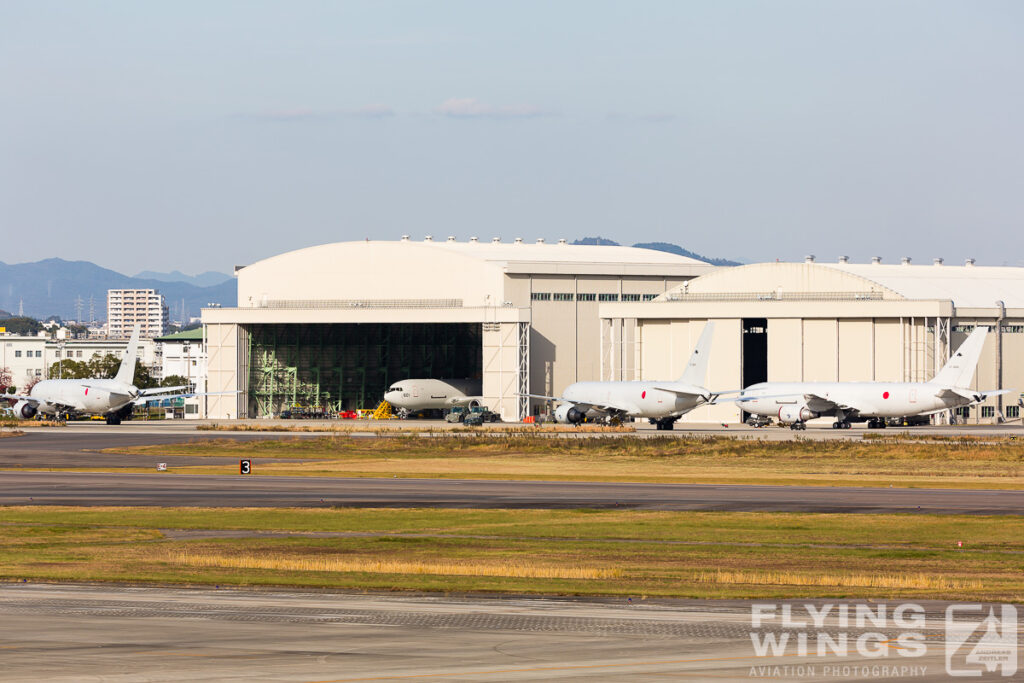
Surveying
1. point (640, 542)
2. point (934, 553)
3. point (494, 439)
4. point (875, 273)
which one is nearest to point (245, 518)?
point (640, 542)

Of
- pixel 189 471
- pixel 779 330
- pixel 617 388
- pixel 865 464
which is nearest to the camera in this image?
pixel 189 471

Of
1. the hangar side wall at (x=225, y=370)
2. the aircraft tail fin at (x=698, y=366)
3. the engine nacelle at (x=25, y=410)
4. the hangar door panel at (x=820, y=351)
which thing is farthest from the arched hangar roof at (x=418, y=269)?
the aircraft tail fin at (x=698, y=366)

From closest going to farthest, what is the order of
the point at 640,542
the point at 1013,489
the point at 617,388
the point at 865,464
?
the point at 640,542
the point at 1013,489
the point at 865,464
the point at 617,388

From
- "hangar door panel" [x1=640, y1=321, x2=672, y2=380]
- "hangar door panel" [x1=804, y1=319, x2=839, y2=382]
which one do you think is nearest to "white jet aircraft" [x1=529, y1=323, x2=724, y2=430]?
"hangar door panel" [x1=640, y1=321, x2=672, y2=380]

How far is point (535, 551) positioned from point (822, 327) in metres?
86.9

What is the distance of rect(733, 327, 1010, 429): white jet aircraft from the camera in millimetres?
101188

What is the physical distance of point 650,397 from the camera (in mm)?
105250

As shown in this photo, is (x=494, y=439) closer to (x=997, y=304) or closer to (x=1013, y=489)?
(x=1013, y=489)

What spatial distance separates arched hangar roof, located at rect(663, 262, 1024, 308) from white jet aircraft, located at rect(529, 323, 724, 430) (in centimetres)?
1667

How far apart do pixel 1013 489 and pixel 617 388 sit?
5724 cm

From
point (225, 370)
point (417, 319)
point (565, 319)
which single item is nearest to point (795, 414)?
point (565, 319)

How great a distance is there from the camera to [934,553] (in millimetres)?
32844

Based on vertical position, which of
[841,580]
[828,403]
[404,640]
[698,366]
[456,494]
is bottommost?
[456,494]

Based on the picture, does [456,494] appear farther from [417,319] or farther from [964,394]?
[417,319]
